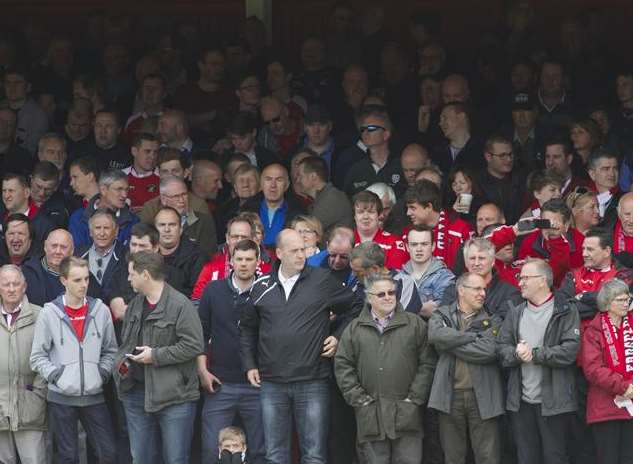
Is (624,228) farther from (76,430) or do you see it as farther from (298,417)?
(76,430)

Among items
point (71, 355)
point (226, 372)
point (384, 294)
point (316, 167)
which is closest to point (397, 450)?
point (384, 294)

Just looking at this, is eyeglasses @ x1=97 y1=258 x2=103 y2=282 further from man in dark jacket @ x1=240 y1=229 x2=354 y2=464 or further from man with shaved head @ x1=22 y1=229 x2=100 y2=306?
man in dark jacket @ x1=240 y1=229 x2=354 y2=464

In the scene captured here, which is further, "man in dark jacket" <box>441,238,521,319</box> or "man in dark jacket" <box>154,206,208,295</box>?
"man in dark jacket" <box>154,206,208,295</box>

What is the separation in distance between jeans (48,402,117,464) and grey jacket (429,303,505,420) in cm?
250

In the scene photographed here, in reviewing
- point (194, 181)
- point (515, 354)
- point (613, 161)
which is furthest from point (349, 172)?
point (515, 354)

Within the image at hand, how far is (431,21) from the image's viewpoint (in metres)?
16.9

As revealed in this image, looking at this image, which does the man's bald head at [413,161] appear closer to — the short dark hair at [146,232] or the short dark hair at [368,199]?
the short dark hair at [368,199]

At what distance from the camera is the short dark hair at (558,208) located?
1231cm

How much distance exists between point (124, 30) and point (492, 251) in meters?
6.83

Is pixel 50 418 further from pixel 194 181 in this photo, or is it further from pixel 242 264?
pixel 194 181

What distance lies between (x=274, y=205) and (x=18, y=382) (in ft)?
8.77

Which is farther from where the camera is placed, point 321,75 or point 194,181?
point 321,75

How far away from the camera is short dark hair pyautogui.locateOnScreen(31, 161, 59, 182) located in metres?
14.1

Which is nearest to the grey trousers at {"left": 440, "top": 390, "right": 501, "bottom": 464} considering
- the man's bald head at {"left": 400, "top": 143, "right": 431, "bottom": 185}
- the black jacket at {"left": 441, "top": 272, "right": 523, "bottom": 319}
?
the black jacket at {"left": 441, "top": 272, "right": 523, "bottom": 319}
